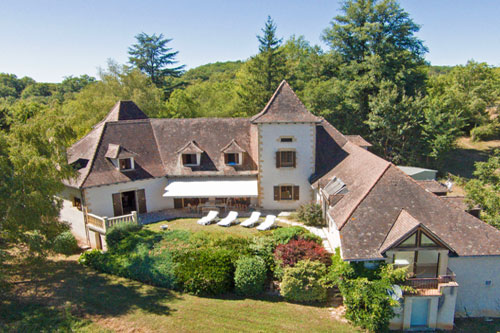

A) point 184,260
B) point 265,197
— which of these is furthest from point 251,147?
point 184,260

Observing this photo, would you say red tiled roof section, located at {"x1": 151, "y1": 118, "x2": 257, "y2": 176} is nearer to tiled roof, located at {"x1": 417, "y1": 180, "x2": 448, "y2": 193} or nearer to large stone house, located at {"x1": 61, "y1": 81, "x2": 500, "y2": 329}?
large stone house, located at {"x1": 61, "y1": 81, "x2": 500, "y2": 329}

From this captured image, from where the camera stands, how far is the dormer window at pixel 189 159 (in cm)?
3238

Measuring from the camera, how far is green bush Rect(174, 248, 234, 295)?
19797 millimetres

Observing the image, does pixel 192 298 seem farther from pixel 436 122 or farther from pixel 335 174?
pixel 436 122

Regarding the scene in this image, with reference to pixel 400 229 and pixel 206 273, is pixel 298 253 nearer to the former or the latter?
pixel 206 273

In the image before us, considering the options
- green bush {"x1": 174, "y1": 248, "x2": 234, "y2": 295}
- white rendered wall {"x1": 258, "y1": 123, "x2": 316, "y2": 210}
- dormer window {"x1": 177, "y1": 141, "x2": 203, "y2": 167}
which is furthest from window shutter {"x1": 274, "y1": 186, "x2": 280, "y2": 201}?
green bush {"x1": 174, "y1": 248, "x2": 234, "y2": 295}

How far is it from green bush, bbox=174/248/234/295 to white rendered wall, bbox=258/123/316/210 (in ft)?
38.3

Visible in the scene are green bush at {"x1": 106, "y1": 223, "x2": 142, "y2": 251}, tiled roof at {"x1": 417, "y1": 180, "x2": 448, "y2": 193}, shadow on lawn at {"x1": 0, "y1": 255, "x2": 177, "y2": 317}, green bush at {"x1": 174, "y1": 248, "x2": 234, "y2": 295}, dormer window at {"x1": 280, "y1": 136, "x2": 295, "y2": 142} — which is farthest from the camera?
dormer window at {"x1": 280, "y1": 136, "x2": 295, "y2": 142}

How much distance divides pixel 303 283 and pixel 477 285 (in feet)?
33.7

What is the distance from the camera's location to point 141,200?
30906 mm

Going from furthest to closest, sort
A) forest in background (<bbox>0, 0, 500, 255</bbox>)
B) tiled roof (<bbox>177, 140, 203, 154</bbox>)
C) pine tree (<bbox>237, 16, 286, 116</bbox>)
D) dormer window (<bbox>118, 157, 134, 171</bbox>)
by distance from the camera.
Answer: pine tree (<bbox>237, 16, 286, 116</bbox>)
forest in background (<bbox>0, 0, 500, 255</bbox>)
tiled roof (<bbox>177, 140, 203, 154</bbox>)
dormer window (<bbox>118, 157, 134, 171</bbox>)

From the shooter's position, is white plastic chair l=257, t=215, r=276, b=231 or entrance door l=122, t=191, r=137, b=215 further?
entrance door l=122, t=191, r=137, b=215

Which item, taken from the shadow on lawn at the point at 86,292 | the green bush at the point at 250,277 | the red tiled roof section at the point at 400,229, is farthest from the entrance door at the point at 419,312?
the shadow on lawn at the point at 86,292

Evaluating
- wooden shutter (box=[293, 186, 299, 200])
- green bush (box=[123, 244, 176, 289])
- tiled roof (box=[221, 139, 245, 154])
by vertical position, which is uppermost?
tiled roof (box=[221, 139, 245, 154])
